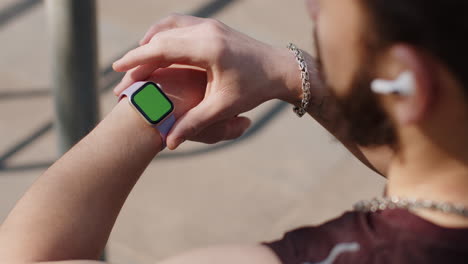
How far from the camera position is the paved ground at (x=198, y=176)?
4.02 meters

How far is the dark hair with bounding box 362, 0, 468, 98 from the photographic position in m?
1.18

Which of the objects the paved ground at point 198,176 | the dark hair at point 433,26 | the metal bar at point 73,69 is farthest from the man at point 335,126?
the paved ground at point 198,176

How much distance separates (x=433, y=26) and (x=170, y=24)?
0.99 meters

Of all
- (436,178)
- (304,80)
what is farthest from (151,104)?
(436,178)

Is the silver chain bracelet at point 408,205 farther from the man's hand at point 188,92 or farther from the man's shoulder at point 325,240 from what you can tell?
the man's hand at point 188,92

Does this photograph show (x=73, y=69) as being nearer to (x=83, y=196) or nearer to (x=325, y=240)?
(x=83, y=196)

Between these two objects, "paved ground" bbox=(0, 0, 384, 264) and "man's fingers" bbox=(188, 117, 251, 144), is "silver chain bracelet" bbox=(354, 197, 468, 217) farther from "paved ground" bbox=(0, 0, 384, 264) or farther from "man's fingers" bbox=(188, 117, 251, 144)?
"paved ground" bbox=(0, 0, 384, 264)

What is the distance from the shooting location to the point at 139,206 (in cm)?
414

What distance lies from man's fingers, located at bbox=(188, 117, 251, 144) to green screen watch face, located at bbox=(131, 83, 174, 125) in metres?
0.18

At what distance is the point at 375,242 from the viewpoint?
1371mm

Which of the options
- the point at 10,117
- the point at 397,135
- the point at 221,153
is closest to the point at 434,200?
the point at 397,135

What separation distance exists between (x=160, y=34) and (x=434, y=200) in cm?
87

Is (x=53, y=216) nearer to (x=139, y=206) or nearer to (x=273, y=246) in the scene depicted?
(x=273, y=246)

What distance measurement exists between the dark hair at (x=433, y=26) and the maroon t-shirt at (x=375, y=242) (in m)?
0.25
